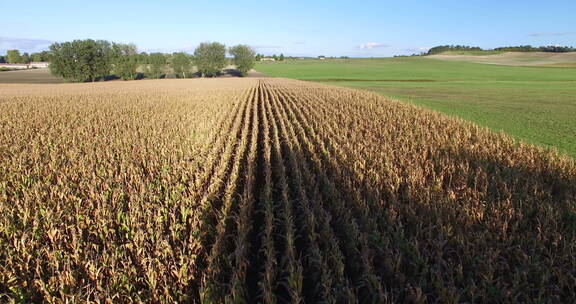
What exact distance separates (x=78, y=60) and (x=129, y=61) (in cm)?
1042

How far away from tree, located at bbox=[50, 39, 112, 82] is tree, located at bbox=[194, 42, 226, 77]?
893 inches

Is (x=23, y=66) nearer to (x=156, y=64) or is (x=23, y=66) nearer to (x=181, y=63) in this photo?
(x=156, y=64)

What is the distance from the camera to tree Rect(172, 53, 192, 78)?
302ft

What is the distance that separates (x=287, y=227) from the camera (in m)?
4.69

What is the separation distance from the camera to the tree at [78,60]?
76875 mm

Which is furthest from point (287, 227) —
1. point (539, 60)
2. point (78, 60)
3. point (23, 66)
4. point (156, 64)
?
point (23, 66)

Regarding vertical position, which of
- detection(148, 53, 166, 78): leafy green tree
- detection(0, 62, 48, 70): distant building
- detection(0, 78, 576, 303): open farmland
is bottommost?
detection(0, 78, 576, 303): open farmland

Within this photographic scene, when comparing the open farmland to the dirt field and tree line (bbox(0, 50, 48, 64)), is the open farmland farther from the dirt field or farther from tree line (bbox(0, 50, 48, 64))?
tree line (bbox(0, 50, 48, 64))

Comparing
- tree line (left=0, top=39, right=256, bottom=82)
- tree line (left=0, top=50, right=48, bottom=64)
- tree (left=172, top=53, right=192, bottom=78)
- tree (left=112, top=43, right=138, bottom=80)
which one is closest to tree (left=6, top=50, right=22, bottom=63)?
tree line (left=0, top=50, right=48, bottom=64)

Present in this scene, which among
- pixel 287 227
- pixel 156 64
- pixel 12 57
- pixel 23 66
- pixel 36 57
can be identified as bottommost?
pixel 287 227

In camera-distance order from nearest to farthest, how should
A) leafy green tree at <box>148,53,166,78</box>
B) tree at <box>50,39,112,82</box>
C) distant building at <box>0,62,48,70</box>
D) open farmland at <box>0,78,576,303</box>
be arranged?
open farmland at <box>0,78,576,303</box>
tree at <box>50,39,112,82</box>
leafy green tree at <box>148,53,166,78</box>
distant building at <box>0,62,48,70</box>

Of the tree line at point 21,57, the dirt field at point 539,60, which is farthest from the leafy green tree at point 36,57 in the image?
the dirt field at point 539,60

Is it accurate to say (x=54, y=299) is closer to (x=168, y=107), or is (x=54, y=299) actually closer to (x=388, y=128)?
(x=388, y=128)

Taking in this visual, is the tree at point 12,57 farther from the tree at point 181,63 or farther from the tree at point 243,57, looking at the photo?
the tree at point 243,57
